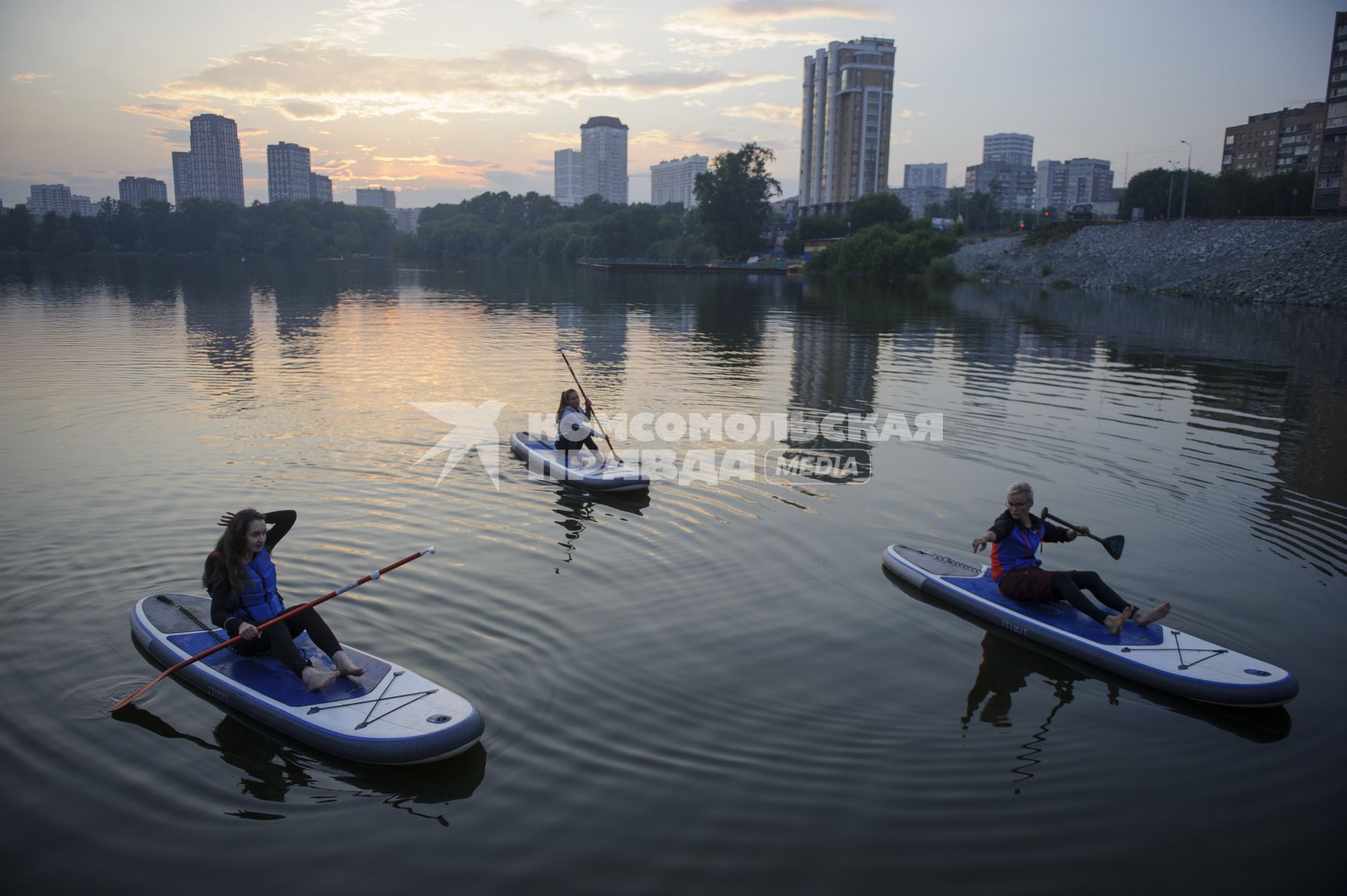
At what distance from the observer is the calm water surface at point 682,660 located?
605 cm

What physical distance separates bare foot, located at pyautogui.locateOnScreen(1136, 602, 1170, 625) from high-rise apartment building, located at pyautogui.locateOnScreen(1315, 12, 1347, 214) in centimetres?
8612

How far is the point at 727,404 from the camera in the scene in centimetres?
2105

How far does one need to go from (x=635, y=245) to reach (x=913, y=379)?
384ft

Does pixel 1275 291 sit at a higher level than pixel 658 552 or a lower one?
higher

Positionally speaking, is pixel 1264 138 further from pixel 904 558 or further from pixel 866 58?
pixel 904 558

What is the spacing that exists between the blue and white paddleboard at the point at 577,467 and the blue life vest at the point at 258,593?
6.37 metres

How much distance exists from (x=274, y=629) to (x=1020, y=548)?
7462 mm

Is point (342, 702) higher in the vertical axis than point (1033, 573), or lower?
lower

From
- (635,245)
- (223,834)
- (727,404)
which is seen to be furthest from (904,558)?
(635,245)

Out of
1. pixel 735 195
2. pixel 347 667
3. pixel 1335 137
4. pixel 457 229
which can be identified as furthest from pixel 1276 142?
pixel 347 667

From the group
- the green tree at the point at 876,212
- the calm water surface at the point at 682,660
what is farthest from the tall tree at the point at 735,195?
the calm water surface at the point at 682,660

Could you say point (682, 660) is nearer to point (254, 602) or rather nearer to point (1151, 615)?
point (254, 602)

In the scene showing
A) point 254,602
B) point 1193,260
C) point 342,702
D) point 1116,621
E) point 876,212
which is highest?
point 876,212

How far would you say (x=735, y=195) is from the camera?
116 m
